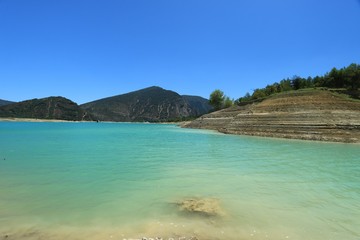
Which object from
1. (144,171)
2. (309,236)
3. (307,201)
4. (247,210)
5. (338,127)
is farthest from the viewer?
(338,127)

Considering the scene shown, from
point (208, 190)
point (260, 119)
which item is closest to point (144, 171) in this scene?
point (208, 190)

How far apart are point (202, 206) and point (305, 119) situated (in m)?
35.5

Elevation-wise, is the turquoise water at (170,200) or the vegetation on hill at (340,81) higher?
the vegetation on hill at (340,81)

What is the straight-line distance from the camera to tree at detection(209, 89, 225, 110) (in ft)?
387

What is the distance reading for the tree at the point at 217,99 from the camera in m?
118

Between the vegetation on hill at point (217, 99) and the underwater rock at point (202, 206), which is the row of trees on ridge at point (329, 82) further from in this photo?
the underwater rock at point (202, 206)

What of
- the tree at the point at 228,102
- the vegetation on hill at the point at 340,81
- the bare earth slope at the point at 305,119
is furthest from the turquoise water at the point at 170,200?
the tree at the point at 228,102

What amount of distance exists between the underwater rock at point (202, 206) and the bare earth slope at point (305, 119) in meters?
29.6

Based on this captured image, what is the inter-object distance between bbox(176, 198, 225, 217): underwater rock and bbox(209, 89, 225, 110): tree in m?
110

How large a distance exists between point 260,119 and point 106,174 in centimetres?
3734

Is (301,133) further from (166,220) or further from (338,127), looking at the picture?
(166,220)

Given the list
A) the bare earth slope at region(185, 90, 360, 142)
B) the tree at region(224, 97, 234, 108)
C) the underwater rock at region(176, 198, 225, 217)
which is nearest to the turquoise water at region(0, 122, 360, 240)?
the underwater rock at region(176, 198, 225, 217)

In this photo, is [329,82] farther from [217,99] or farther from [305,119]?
[217,99]

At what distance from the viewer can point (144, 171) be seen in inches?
547
